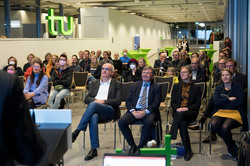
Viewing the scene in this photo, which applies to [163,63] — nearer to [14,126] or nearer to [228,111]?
[228,111]

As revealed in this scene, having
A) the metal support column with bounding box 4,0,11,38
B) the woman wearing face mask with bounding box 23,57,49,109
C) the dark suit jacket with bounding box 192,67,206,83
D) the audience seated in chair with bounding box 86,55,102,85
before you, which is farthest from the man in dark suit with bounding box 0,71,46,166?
the metal support column with bounding box 4,0,11,38

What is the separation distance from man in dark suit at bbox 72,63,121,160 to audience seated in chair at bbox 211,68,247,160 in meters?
1.52

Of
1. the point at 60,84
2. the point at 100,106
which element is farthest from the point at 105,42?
the point at 100,106

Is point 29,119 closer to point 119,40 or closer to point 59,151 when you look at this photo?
point 59,151

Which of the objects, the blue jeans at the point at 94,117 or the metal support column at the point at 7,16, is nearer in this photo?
the blue jeans at the point at 94,117

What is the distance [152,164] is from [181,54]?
30.1 feet

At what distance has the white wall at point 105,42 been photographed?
11.4 meters

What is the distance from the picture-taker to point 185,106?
5.23 m

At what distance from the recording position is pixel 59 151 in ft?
7.58

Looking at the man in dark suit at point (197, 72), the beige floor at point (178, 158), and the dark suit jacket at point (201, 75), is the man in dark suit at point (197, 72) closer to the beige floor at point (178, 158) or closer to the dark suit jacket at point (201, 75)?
the dark suit jacket at point (201, 75)

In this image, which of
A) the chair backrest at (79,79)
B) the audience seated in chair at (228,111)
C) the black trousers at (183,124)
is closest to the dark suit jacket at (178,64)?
the chair backrest at (79,79)

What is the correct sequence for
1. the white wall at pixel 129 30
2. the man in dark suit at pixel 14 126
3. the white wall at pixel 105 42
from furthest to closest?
the white wall at pixel 129 30, the white wall at pixel 105 42, the man in dark suit at pixel 14 126

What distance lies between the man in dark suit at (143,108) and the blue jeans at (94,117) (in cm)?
30

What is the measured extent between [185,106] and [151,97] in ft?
1.76
